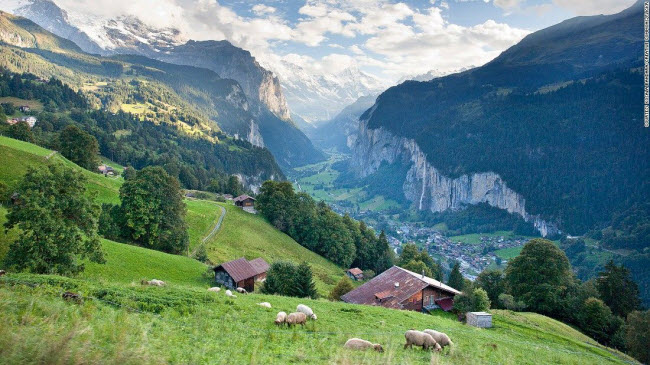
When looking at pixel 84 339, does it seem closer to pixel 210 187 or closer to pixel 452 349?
pixel 452 349

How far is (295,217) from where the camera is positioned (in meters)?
92.2

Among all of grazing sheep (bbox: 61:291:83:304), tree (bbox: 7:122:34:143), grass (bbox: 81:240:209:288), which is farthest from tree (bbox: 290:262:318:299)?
tree (bbox: 7:122:34:143)

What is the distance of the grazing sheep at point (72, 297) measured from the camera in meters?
16.1

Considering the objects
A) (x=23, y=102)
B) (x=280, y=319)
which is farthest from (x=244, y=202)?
(x=23, y=102)

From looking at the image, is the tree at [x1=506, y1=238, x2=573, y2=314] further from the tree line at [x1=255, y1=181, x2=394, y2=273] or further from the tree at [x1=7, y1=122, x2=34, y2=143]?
the tree at [x1=7, y1=122, x2=34, y2=143]

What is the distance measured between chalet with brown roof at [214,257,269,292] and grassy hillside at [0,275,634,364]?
2029 centimetres

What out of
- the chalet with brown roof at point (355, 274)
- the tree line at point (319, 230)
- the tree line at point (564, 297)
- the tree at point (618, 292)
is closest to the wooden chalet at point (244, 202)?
the tree line at point (319, 230)

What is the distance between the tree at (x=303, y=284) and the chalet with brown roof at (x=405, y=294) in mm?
8869

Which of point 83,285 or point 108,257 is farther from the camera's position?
point 108,257

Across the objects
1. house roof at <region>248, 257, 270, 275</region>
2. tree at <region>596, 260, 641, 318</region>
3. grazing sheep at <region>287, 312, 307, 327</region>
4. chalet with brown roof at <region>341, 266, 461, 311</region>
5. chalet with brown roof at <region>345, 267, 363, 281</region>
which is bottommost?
chalet with brown roof at <region>345, 267, 363, 281</region>

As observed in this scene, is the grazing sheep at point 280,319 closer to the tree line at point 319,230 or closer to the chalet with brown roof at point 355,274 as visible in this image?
the chalet with brown roof at point 355,274

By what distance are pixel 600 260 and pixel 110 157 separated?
196m

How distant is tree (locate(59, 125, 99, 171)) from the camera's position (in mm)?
77062

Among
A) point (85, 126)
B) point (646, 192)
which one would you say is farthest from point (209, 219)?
point (646, 192)
